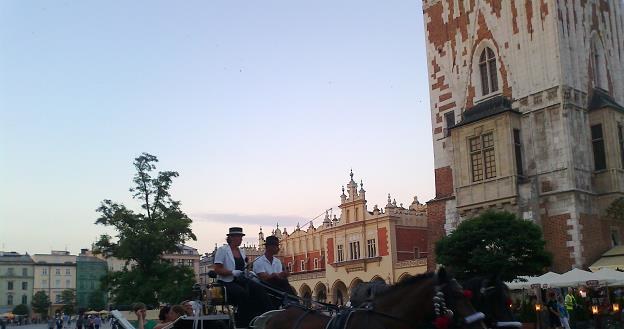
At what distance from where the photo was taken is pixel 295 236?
62.0 metres

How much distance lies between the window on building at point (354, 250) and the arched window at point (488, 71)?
2471cm

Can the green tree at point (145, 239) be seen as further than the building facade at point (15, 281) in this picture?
No

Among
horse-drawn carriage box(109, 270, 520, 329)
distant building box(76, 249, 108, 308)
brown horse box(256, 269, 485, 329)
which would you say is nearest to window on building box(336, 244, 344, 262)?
horse-drawn carriage box(109, 270, 520, 329)

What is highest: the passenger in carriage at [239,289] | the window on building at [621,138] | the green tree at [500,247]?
the window on building at [621,138]

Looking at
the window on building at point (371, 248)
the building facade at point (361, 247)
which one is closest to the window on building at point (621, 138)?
the building facade at point (361, 247)

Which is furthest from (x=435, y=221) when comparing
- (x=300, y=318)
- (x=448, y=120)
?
(x=300, y=318)

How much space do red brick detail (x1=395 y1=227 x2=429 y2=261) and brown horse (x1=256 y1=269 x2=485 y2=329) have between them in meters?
43.5

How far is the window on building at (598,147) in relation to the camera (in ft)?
90.2

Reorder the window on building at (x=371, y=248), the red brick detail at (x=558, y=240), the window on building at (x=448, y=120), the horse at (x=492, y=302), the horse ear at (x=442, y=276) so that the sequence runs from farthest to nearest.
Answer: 1. the window on building at (x=371, y=248)
2. the window on building at (x=448, y=120)
3. the red brick detail at (x=558, y=240)
4. the horse at (x=492, y=302)
5. the horse ear at (x=442, y=276)

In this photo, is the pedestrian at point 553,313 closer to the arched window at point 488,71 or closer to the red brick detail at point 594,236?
the red brick detail at point 594,236

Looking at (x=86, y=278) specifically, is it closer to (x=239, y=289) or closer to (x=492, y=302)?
(x=239, y=289)

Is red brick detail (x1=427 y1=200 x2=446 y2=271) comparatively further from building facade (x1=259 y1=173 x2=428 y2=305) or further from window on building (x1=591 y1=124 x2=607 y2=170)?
building facade (x1=259 y1=173 x2=428 y2=305)

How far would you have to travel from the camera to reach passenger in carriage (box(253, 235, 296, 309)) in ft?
26.5

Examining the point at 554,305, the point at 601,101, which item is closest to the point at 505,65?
the point at 601,101
